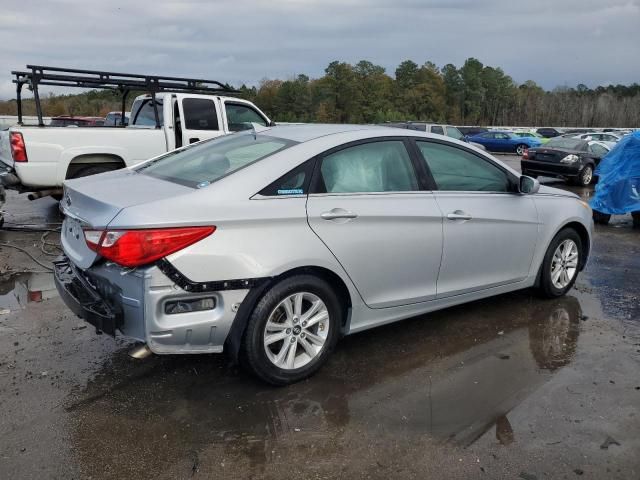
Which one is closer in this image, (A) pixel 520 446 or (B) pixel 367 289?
(A) pixel 520 446

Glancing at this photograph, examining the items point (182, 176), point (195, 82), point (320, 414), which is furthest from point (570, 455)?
point (195, 82)

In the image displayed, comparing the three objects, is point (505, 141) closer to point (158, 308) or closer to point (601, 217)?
point (601, 217)

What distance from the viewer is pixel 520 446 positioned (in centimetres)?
305

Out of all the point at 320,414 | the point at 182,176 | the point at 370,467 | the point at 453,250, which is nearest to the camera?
the point at 370,467

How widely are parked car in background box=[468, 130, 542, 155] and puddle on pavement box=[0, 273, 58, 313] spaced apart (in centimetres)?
3072

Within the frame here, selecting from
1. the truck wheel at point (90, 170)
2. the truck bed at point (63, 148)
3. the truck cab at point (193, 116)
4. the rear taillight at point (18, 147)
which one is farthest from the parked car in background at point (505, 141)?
the rear taillight at point (18, 147)

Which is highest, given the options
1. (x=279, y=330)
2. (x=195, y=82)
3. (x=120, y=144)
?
(x=195, y=82)

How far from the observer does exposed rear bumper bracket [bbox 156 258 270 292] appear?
122 inches

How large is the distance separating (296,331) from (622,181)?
848cm

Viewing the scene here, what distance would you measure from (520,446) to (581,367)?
130 cm

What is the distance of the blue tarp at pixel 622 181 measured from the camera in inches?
385

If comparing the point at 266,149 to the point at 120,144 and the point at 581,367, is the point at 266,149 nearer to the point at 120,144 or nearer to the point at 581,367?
the point at 581,367

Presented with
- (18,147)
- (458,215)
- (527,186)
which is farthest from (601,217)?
(18,147)

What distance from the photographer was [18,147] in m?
7.86
